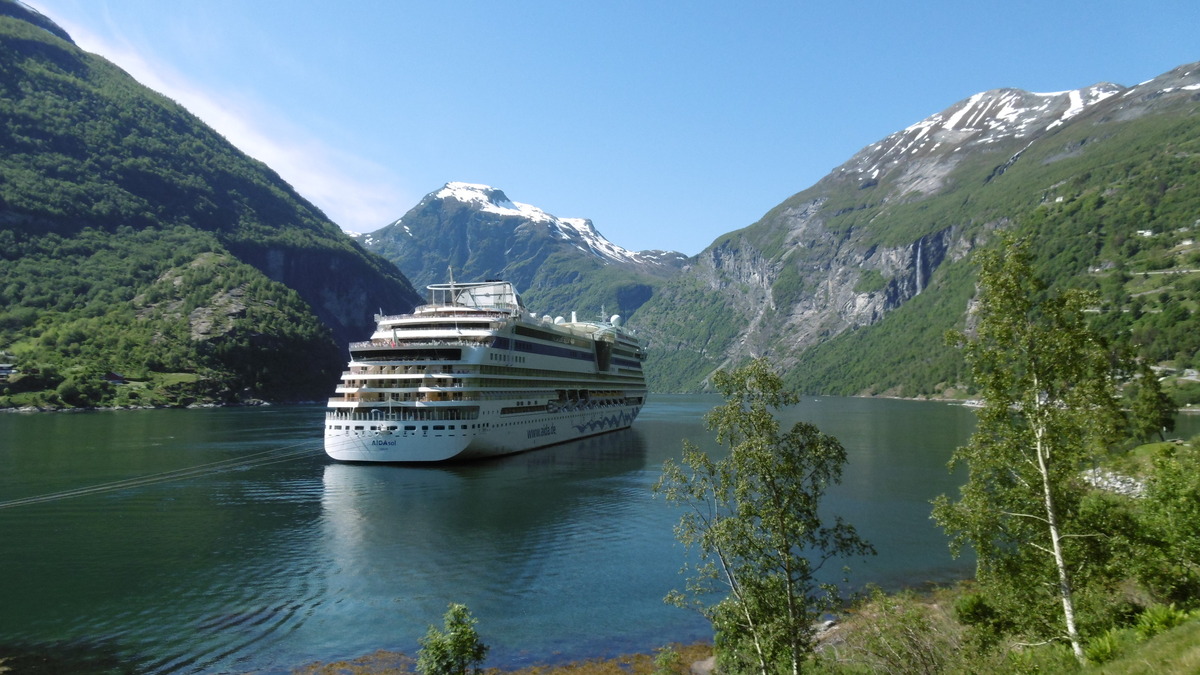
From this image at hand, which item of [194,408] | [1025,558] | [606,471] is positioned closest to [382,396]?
[606,471]

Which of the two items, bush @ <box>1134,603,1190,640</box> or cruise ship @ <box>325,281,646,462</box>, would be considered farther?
cruise ship @ <box>325,281,646,462</box>

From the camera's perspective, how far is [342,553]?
119 feet

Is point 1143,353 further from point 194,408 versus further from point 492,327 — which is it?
point 194,408

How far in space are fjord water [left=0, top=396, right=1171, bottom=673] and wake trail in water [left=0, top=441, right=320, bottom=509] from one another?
26cm


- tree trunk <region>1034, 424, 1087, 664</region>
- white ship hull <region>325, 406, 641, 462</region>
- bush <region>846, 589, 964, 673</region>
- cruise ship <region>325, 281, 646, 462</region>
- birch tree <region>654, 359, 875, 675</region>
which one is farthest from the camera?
cruise ship <region>325, 281, 646, 462</region>

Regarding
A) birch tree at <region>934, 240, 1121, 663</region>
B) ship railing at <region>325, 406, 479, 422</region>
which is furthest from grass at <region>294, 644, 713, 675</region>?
ship railing at <region>325, 406, 479, 422</region>

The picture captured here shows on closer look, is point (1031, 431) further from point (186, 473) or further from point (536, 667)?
point (186, 473)

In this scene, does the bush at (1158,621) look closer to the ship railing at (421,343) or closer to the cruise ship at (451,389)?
the cruise ship at (451,389)

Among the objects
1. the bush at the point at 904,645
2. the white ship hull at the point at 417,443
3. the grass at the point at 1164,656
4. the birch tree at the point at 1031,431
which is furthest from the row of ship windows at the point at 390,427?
the grass at the point at 1164,656

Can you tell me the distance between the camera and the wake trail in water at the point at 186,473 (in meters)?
47.2

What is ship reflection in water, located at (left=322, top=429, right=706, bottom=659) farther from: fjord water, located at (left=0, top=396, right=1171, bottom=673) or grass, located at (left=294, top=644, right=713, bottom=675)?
grass, located at (left=294, top=644, right=713, bottom=675)

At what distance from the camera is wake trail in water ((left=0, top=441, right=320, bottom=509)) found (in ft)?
155

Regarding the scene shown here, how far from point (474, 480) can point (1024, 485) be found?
4558cm

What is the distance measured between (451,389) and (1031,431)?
49.4m
